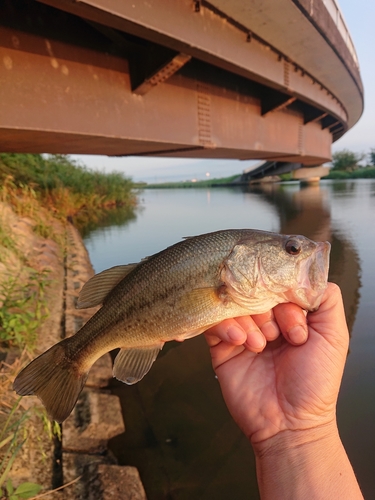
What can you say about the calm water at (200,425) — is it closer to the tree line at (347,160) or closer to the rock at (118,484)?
the rock at (118,484)

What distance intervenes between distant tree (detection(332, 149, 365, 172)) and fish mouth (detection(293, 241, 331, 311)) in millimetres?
75689

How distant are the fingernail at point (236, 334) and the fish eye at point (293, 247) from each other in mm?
650

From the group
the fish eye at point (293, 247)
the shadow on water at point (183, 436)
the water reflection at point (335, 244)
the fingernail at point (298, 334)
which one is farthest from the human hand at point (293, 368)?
the water reflection at point (335, 244)

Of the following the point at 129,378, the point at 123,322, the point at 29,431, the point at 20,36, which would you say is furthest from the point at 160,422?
the point at 20,36

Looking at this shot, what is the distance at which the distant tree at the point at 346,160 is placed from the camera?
226ft

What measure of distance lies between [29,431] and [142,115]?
4.81m

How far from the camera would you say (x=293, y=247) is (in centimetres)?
222

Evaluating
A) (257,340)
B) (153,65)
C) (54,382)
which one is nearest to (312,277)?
(257,340)

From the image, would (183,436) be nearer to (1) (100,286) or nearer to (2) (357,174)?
(1) (100,286)

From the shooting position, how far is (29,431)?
3.11 metres

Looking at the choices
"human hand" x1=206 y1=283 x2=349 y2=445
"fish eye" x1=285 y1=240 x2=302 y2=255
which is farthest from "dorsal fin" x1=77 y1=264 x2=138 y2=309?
"fish eye" x1=285 y1=240 x2=302 y2=255

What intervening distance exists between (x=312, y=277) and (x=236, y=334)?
0.66 metres

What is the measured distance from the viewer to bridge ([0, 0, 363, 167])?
3.98 m

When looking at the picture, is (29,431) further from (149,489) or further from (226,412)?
(226,412)
